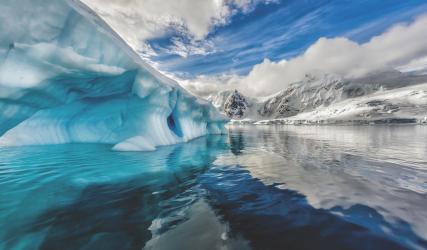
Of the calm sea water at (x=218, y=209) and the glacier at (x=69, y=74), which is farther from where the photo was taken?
the glacier at (x=69, y=74)

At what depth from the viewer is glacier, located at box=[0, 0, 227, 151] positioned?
589cm

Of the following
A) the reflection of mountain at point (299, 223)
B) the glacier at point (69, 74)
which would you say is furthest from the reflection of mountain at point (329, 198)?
the glacier at point (69, 74)

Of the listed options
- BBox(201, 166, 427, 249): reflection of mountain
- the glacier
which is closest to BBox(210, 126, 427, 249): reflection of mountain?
BBox(201, 166, 427, 249): reflection of mountain

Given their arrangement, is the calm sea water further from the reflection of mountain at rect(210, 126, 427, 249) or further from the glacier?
the glacier

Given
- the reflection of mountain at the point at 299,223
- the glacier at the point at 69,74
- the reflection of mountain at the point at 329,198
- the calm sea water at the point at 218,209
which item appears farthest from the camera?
the glacier at the point at 69,74

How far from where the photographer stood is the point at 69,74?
7.65 metres

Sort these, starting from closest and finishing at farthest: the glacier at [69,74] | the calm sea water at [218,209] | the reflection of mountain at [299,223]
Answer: the reflection of mountain at [299,223] → the calm sea water at [218,209] → the glacier at [69,74]

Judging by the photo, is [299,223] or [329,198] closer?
[299,223]

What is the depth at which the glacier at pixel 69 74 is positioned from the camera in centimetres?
589

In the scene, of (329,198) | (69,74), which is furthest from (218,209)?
(69,74)

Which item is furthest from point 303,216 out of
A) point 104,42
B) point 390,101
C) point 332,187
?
point 390,101

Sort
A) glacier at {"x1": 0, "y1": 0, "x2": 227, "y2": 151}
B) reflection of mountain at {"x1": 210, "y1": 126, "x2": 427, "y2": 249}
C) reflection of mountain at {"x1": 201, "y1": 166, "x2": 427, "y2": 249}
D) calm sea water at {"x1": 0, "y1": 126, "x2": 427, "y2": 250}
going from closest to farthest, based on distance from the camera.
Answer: reflection of mountain at {"x1": 201, "y1": 166, "x2": 427, "y2": 249}, calm sea water at {"x1": 0, "y1": 126, "x2": 427, "y2": 250}, reflection of mountain at {"x1": 210, "y1": 126, "x2": 427, "y2": 249}, glacier at {"x1": 0, "y1": 0, "x2": 227, "y2": 151}

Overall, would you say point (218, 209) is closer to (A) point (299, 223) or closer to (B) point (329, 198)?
(A) point (299, 223)

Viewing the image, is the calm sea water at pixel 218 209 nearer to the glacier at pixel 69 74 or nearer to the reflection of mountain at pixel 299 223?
the reflection of mountain at pixel 299 223
